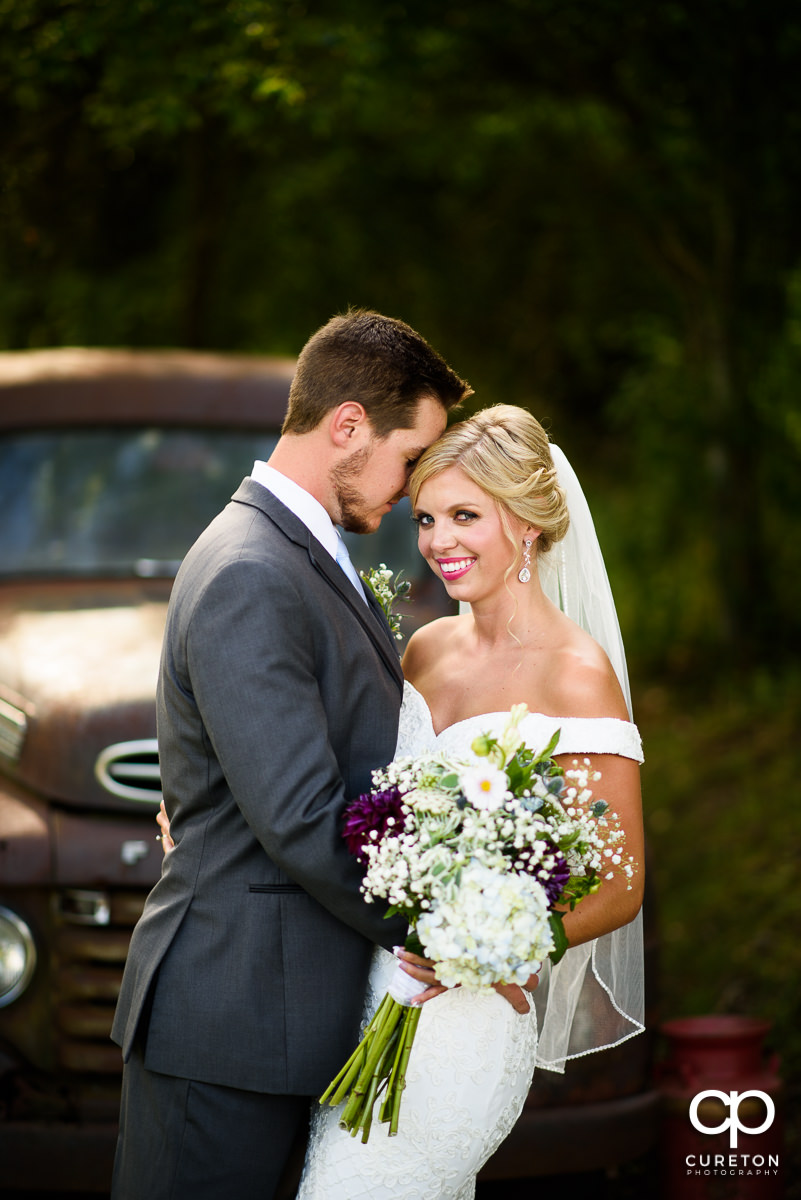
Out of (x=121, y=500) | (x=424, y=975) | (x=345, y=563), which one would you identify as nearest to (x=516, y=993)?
(x=424, y=975)

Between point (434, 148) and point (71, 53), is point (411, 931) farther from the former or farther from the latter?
point (434, 148)

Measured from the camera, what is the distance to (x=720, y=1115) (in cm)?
356

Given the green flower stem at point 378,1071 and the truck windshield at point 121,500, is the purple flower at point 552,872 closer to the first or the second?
the green flower stem at point 378,1071

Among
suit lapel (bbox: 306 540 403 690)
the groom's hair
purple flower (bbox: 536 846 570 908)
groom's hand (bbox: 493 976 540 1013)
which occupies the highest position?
the groom's hair

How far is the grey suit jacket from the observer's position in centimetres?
218

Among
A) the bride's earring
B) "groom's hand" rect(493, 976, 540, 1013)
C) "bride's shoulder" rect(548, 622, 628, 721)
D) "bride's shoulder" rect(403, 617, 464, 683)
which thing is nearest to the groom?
"groom's hand" rect(493, 976, 540, 1013)

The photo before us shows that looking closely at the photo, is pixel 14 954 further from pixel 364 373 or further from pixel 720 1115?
pixel 720 1115

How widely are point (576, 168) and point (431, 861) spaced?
27.3 feet

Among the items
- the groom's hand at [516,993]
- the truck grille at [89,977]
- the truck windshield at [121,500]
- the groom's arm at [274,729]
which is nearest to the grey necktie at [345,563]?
the groom's arm at [274,729]

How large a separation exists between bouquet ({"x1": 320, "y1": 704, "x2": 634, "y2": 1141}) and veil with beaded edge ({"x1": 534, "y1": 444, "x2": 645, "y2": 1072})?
743mm

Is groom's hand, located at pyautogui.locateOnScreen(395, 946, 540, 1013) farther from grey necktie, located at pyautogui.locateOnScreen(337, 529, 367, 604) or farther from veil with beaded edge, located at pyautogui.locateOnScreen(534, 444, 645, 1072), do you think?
grey necktie, located at pyautogui.locateOnScreen(337, 529, 367, 604)

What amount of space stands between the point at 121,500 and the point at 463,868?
2621mm

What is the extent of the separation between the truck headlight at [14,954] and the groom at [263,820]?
27.7 inches

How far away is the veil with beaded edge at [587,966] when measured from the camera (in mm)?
2977
